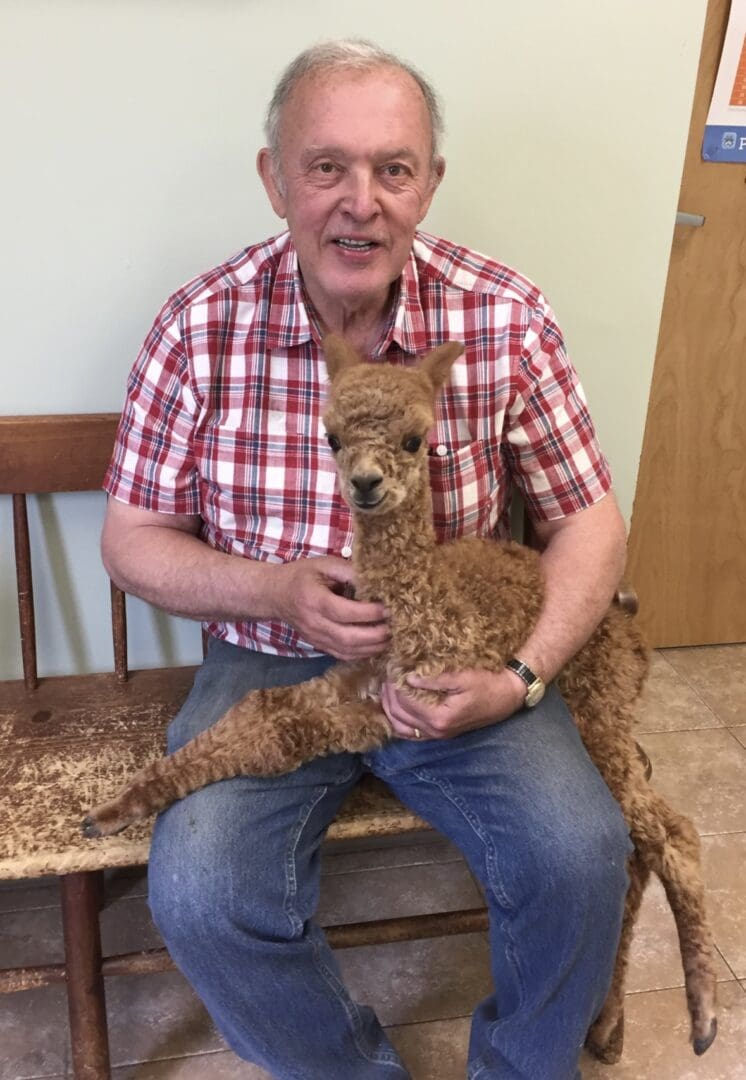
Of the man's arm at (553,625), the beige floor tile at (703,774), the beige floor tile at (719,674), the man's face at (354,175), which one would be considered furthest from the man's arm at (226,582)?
the beige floor tile at (719,674)

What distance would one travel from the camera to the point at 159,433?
1463 mm

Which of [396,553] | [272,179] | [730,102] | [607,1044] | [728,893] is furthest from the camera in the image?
[730,102]

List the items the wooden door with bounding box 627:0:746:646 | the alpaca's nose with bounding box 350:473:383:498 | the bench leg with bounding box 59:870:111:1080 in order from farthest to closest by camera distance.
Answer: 1. the wooden door with bounding box 627:0:746:646
2. the bench leg with bounding box 59:870:111:1080
3. the alpaca's nose with bounding box 350:473:383:498

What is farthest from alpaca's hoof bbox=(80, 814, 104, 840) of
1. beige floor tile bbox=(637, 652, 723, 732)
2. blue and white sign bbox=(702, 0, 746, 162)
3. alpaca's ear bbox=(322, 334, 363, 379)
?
blue and white sign bbox=(702, 0, 746, 162)

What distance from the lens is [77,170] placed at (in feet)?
5.04

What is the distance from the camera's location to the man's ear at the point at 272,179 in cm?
139

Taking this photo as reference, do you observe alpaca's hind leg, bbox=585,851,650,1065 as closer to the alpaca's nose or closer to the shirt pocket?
the shirt pocket

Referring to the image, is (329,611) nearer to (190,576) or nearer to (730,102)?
(190,576)

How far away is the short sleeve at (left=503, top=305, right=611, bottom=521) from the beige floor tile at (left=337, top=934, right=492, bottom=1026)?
96 cm

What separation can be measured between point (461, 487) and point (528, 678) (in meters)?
0.34

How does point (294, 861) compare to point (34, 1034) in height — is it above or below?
above

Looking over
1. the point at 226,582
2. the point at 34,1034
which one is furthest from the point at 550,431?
the point at 34,1034

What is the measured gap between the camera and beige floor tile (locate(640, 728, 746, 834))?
7.12ft

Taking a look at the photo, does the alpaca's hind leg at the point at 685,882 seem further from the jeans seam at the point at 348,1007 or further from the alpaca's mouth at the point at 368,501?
the alpaca's mouth at the point at 368,501
